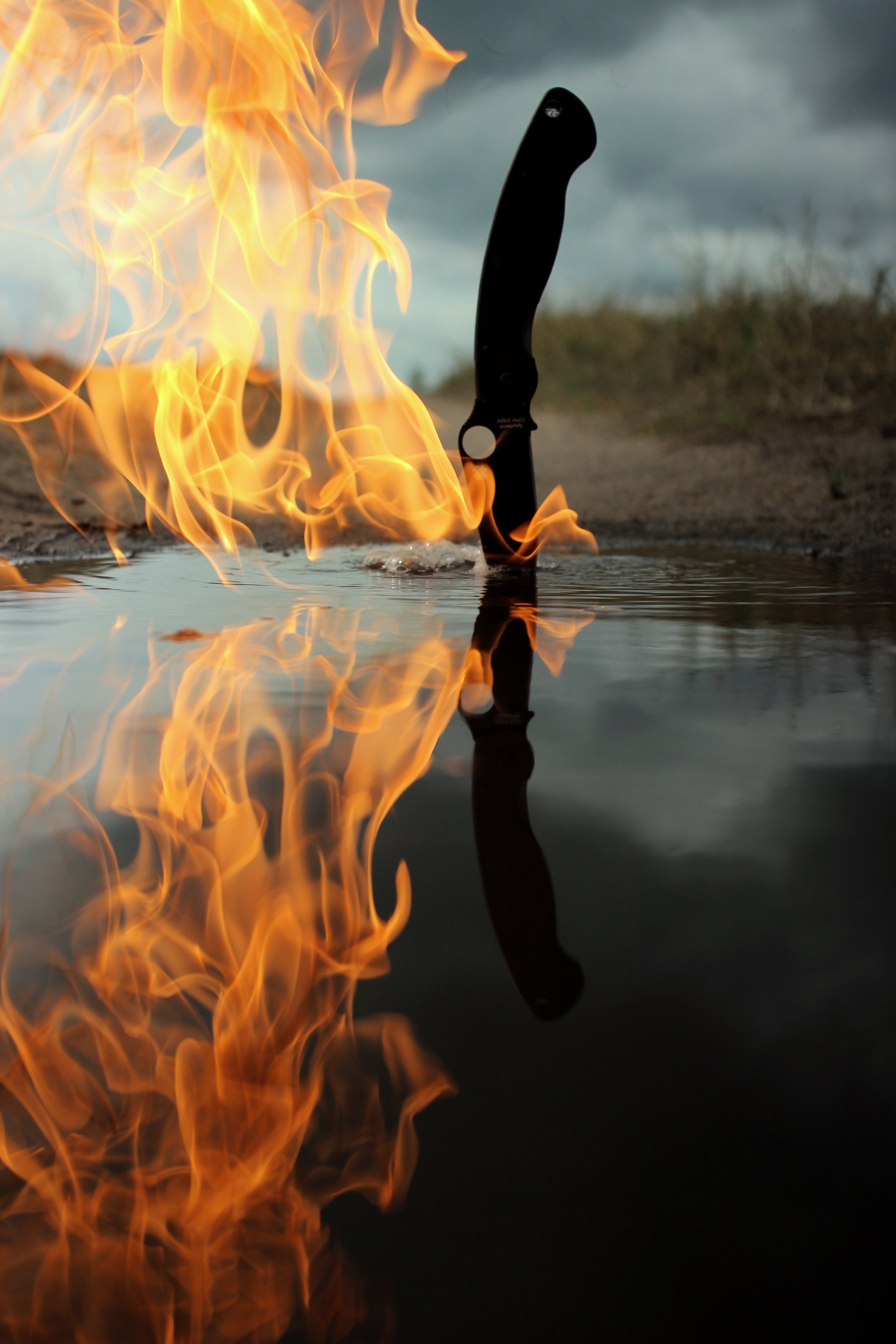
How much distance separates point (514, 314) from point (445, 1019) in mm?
3584

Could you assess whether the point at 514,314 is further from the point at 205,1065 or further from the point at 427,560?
the point at 205,1065

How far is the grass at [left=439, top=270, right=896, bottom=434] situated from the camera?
10367 millimetres

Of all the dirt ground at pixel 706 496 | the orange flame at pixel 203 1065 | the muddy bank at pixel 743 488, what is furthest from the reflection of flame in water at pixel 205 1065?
the muddy bank at pixel 743 488

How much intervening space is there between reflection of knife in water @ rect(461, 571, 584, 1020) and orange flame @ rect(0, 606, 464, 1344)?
0.12 metres

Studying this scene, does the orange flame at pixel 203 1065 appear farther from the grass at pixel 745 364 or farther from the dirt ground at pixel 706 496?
the grass at pixel 745 364

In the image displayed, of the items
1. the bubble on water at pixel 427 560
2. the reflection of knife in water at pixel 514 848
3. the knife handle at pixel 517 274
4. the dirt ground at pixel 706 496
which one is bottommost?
the reflection of knife in water at pixel 514 848

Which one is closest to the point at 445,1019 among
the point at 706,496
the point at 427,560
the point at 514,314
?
the point at 427,560

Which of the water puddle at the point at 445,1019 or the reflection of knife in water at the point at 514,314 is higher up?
the reflection of knife in water at the point at 514,314

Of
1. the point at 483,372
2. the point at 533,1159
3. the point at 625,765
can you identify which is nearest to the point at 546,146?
the point at 483,372

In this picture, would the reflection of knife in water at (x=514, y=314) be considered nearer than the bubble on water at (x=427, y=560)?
Yes

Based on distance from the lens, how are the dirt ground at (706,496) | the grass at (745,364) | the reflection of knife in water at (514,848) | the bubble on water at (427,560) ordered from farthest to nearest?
the grass at (745,364) < the dirt ground at (706,496) < the bubble on water at (427,560) < the reflection of knife in water at (514,848)

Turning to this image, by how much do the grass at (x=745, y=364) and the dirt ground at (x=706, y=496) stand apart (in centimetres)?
84

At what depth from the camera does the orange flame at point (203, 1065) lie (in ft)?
2.11

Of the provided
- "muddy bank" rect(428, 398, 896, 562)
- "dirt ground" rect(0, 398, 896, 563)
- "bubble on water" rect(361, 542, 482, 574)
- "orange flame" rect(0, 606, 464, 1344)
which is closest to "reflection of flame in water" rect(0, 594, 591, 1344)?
"orange flame" rect(0, 606, 464, 1344)
